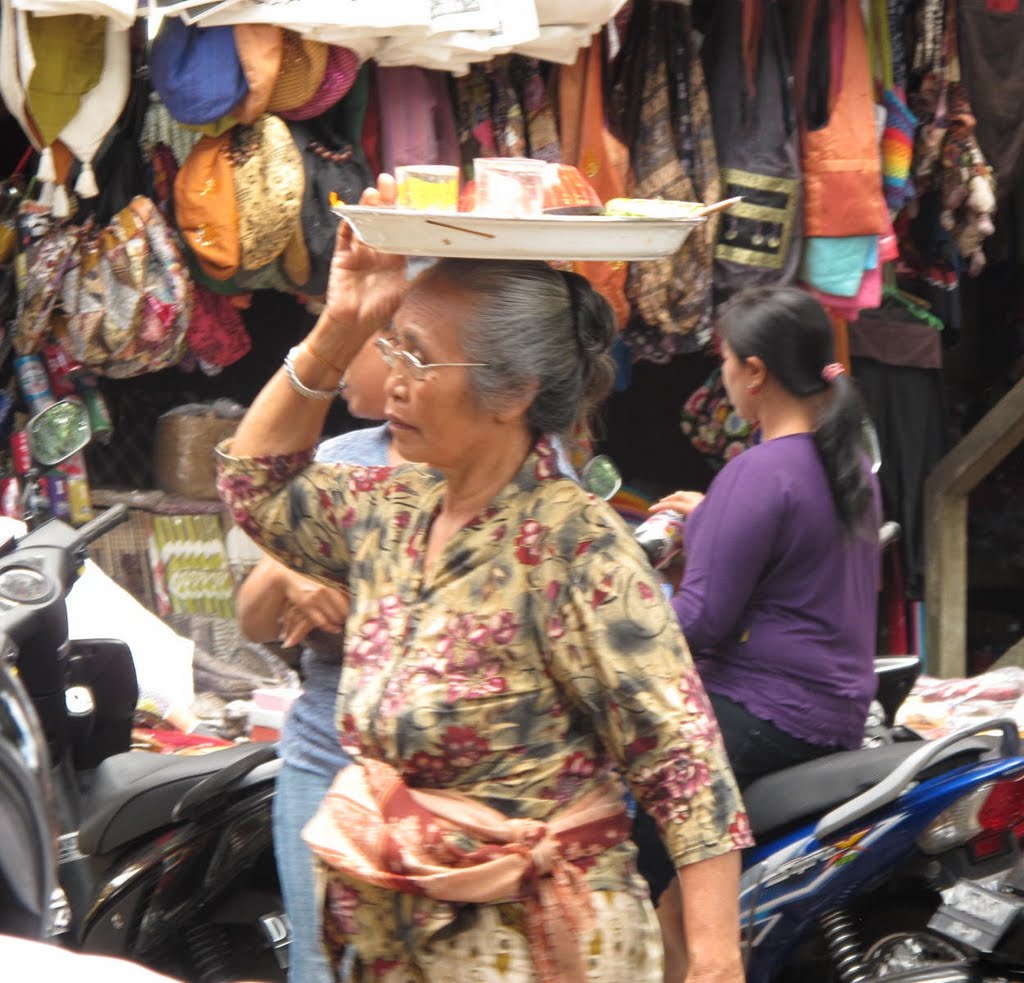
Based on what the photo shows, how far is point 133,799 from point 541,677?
1227mm

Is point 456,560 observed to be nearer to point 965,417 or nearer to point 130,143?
point 130,143

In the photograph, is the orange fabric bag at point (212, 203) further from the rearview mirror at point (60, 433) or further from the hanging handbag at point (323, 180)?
the rearview mirror at point (60, 433)

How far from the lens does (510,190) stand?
222cm

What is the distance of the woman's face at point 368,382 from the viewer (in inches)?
114

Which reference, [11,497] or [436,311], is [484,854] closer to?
[436,311]

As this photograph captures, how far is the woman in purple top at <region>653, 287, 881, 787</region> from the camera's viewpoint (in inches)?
127

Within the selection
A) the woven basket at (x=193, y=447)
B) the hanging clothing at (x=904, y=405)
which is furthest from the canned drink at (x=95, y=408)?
the hanging clothing at (x=904, y=405)

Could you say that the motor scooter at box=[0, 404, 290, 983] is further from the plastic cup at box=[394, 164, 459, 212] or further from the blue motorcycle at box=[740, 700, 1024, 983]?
the plastic cup at box=[394, 164, 459, 212]

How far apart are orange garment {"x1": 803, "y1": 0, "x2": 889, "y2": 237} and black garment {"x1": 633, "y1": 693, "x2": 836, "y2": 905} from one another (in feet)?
7.34

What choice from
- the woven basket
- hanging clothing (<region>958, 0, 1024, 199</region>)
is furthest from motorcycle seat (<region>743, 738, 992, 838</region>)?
hanging clothing (<region>958, 0, 1024, 199</region>)

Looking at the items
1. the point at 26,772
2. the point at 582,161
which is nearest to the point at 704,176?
the point at 582,161

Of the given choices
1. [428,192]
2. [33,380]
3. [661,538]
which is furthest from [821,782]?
[33,380]

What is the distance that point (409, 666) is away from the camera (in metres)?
2.21

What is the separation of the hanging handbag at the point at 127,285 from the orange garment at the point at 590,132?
1.19 meters
